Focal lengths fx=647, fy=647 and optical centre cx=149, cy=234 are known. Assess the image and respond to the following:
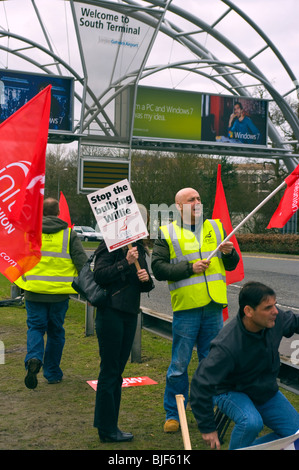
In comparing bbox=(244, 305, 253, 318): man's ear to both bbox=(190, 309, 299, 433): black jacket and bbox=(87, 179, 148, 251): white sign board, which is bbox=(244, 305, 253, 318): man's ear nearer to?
bbox=(190, 309, 299, 433): black jacket

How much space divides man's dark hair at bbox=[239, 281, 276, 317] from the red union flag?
1.94m

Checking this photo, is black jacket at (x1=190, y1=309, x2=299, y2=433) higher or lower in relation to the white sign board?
lower

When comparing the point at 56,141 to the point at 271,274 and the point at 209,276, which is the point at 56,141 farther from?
the point at 209,276

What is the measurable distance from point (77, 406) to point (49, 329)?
3.39ft

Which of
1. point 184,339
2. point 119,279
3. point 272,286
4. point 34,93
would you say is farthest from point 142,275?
point 34,93

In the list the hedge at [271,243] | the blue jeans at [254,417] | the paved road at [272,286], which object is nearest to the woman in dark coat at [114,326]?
the blue jeans at [254,417]

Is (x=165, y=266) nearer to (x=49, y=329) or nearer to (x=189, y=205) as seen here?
(x=189, y=205)

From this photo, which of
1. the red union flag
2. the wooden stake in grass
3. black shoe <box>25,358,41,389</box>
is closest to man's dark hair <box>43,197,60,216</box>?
the red union flag

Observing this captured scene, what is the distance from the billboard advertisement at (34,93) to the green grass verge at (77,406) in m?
13.2

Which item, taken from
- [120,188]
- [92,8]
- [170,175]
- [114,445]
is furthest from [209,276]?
[170,175]

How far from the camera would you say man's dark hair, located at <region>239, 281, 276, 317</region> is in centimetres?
385

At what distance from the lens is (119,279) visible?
480 cm

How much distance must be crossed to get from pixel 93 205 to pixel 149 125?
20.0m

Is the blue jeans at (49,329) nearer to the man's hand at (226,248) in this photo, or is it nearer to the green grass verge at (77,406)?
the green grass verge at (77,406)
